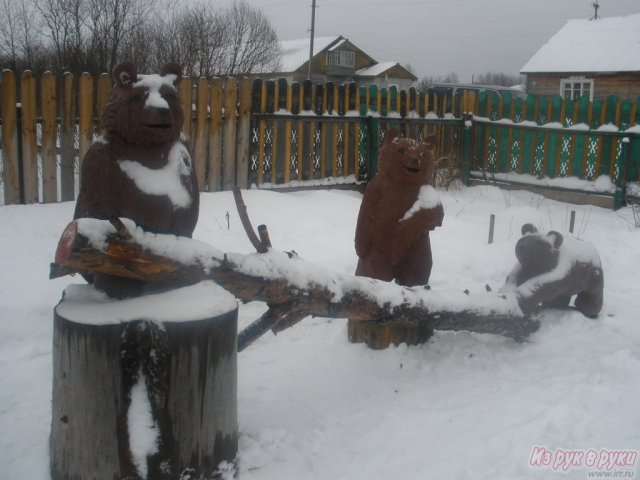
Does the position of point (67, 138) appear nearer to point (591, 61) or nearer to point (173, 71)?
point (173, 71)

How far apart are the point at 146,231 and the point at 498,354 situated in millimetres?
2369

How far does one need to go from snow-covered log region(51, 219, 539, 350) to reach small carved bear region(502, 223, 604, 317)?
18 cm

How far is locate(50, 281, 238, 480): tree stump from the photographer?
224 cm

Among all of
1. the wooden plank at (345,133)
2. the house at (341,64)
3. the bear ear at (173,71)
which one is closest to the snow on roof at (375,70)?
the house at (341,64)

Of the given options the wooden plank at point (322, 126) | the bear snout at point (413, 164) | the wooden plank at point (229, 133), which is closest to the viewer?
the bear snout at point (413, 164)

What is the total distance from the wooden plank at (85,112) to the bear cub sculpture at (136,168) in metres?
3.78

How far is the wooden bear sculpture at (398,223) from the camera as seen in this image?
3629mm

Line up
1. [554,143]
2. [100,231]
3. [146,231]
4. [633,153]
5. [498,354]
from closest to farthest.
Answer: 1. [100,231]
2. [146,231]
3. [498,354]
4. [633,153]
5. [554,143]

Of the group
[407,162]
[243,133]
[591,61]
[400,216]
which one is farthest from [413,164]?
[591,61]

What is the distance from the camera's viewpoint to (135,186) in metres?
2.57

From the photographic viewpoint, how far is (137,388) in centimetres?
225

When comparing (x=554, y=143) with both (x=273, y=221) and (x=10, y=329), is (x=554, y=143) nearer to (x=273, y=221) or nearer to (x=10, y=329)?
(x=273, y=221)

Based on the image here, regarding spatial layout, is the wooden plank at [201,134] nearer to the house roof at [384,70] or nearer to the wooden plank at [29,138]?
the wooden plank at [29,138]

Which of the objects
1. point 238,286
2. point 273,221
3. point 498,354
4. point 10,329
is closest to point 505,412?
point 498,354
